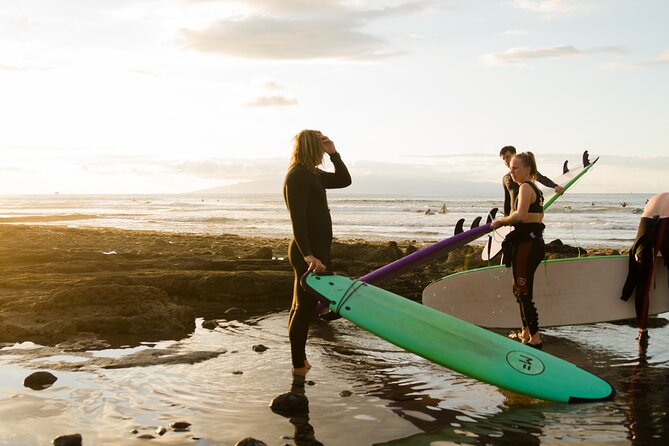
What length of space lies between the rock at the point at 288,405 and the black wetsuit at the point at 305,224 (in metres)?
0.97

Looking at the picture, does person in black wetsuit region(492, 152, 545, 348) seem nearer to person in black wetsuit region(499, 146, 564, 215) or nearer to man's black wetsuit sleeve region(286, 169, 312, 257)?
person in black wetsuit region(499, 146, 564, 215)

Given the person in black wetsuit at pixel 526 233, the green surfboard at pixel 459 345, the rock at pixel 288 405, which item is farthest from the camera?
the person in black wetsuit at pixel 526 233

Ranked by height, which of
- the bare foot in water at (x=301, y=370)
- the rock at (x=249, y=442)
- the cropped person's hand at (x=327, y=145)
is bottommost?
the bare foot in water at (x=301, y=370)

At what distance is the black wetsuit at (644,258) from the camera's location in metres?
6.61

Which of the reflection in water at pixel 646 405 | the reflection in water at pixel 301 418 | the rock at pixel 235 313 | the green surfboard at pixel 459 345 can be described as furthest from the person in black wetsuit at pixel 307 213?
the rock at pixel 235 313

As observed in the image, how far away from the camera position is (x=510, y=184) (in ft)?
22.6

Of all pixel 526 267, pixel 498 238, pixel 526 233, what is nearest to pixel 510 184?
pixel 526 233

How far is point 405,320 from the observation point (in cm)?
520

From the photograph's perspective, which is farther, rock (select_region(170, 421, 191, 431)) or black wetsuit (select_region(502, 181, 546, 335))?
black wetsuit (select_region(502, 181, 546, 335))

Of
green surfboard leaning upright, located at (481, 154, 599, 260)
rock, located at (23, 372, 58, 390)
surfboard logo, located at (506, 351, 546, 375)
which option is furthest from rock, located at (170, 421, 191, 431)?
green surfboard leaning upright, located at (481, 154, 599, 260)

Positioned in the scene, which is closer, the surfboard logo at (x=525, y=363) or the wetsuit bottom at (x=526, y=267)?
the surfboard logo at (x=525, y=363)

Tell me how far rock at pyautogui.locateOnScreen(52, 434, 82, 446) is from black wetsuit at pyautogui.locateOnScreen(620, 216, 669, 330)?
522 cm

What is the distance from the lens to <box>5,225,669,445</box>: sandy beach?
3965 mm

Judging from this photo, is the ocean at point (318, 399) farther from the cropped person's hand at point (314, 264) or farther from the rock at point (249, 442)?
the cropped person's hand at point (314, 264)
